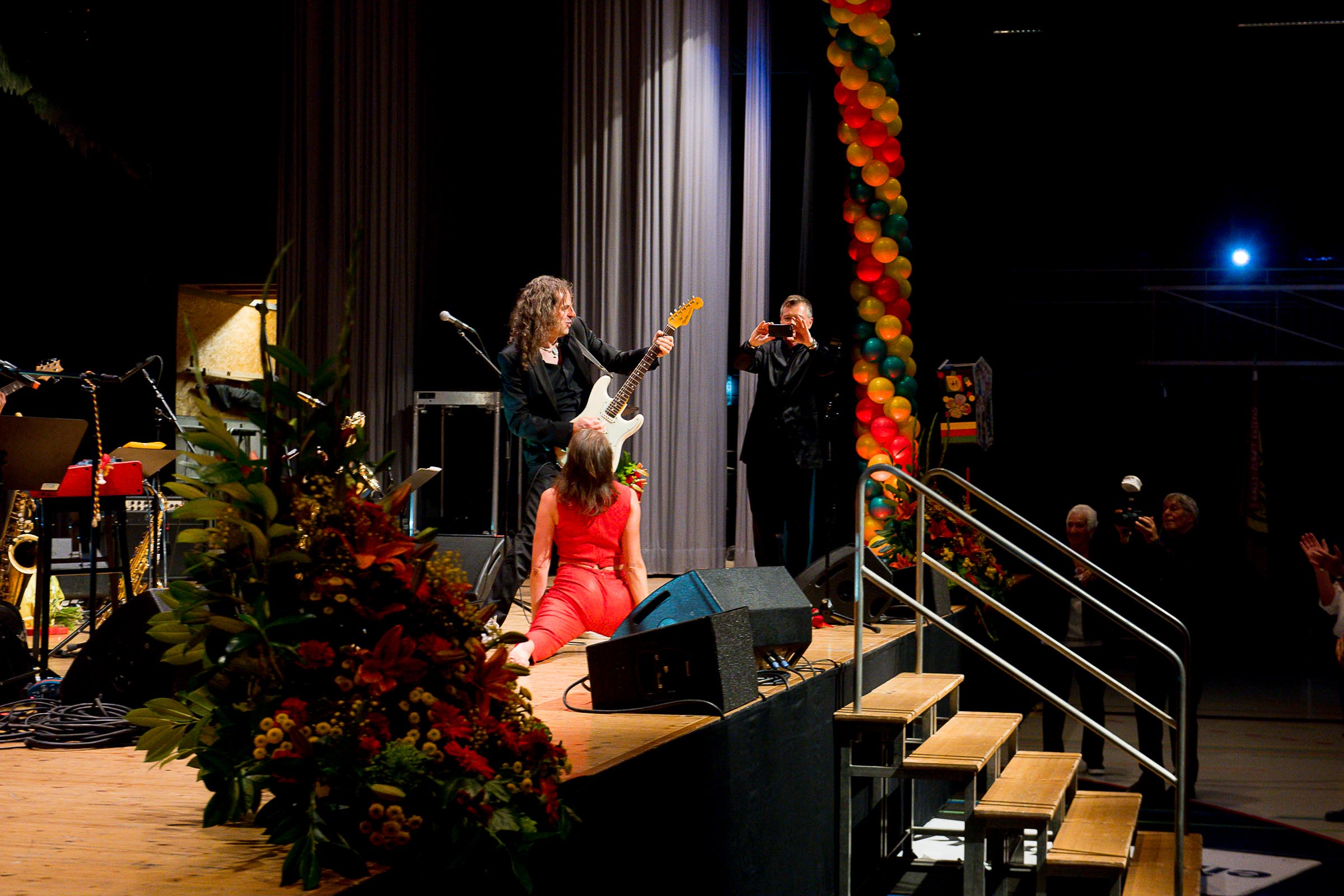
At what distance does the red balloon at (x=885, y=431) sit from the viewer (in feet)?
25.4

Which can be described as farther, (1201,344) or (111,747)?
(1201,344)

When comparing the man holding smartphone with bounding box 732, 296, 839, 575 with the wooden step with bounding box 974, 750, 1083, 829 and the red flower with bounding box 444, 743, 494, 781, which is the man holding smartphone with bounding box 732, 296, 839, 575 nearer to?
the wooden step with bounding box 974, 750, 1083, 829

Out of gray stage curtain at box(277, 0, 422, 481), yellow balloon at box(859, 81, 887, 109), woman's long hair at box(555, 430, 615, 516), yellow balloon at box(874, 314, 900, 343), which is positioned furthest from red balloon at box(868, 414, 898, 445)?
gray stage curtain at box(277, 0, 422, 481)

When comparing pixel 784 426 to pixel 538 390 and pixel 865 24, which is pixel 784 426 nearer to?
pixel 538 390

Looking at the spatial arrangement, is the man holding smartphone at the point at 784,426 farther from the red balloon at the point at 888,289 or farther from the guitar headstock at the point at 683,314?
the red balloon at the point at 888,289

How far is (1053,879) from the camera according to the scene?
5941 millimetres

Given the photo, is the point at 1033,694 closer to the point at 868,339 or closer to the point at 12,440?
the point at 868,339

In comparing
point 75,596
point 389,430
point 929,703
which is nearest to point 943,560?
point 929,703

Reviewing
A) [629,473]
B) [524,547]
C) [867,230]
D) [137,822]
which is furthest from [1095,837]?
[867,230]

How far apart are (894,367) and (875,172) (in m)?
1.22

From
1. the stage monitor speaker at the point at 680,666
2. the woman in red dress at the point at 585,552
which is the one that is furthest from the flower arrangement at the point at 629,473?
the stage monitor speaker at the point at 680,666

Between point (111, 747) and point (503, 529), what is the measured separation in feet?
18.0

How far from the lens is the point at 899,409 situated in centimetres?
770

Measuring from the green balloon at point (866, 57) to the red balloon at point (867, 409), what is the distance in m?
1.99
